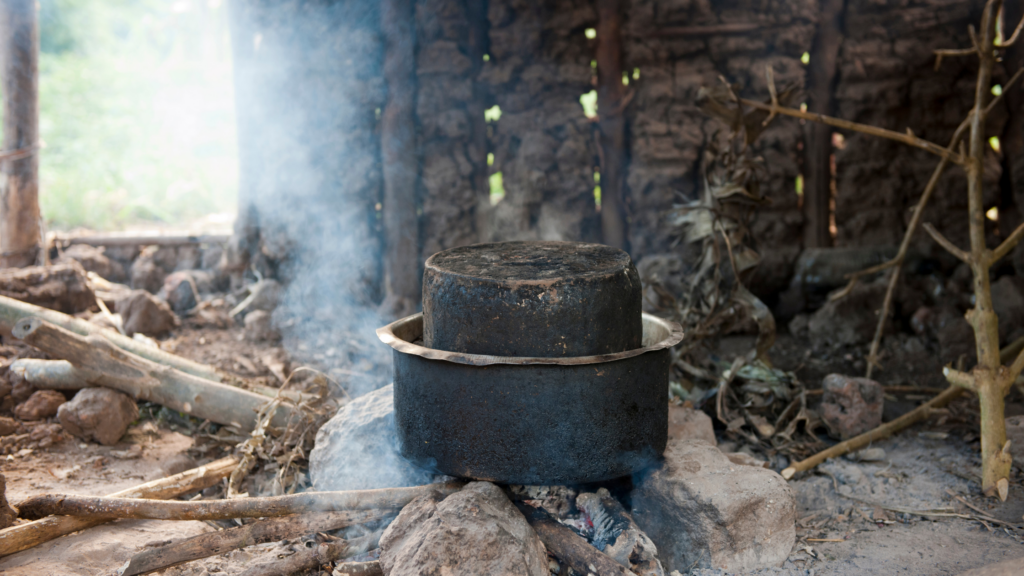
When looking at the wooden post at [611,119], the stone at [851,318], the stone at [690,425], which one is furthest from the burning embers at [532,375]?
the stone at [851,318]

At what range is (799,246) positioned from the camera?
18.3 feet

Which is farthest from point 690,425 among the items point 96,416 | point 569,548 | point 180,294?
point 180,294

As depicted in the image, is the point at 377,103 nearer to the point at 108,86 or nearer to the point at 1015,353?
the point at 1015,353

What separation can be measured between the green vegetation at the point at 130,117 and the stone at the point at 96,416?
17.0ft

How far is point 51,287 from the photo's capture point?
16.3 ft

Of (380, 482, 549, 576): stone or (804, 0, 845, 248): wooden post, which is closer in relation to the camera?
(380, 482, 549, 576): stone

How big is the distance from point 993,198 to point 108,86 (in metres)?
12.4

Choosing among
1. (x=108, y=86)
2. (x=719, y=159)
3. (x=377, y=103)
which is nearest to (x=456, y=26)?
(x=377, y=103)

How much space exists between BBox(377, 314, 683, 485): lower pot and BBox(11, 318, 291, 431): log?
1458 mm

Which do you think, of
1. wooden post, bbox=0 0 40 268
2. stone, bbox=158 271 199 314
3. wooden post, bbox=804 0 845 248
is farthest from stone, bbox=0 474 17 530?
wooden post, bbox=804 0 845 248

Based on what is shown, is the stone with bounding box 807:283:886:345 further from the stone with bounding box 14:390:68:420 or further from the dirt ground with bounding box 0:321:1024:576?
the stone with bounding box 14:390:68:420

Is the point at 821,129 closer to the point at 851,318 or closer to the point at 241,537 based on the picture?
the point at 851,318

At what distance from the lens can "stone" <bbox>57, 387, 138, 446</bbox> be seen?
12.2ft

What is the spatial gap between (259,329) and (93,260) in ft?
6.56
